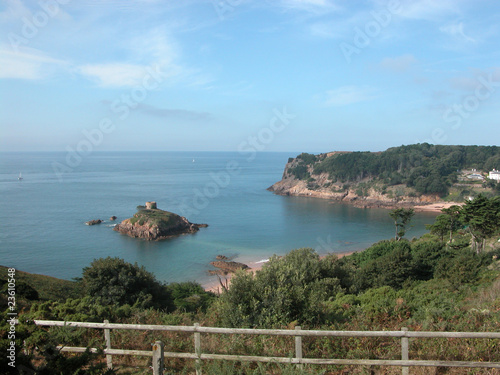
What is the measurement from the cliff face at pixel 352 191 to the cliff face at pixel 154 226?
133 ft

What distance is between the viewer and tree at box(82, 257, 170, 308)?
15.1 metres

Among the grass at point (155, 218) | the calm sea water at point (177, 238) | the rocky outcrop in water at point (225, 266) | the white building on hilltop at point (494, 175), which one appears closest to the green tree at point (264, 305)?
the calm sea water at point (177, 238)

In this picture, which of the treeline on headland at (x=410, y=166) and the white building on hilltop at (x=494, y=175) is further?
the white building on hilltop at (x=494, y=175)

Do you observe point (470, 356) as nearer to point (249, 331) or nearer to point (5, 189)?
point (249, 331)

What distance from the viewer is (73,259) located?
1451 inches

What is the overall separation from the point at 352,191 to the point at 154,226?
52.2 m

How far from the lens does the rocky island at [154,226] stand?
157 feet

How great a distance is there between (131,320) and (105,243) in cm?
4012

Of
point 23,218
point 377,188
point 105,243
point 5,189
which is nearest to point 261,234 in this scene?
point 105,243

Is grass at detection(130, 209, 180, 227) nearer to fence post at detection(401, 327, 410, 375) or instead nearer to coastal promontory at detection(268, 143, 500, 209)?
coastal promontory at detection(268, 143, 500, 209)

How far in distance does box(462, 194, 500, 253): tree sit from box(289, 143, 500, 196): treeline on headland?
55.5 metres

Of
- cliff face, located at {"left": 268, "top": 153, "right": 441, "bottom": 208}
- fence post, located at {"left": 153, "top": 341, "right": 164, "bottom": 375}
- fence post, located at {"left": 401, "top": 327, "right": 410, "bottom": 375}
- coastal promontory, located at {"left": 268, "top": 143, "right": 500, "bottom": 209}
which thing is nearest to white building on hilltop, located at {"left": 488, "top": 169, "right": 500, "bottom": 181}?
coastal promontory, located at {"left": 268, "top": 143, "right": 500, "bottom": 209}

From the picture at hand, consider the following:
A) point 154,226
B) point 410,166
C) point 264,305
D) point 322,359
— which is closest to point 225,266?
point 154,226

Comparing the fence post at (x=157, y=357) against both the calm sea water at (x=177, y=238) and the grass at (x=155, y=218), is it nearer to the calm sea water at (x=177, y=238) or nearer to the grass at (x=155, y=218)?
the calm sea water at (x=177, y=238)
